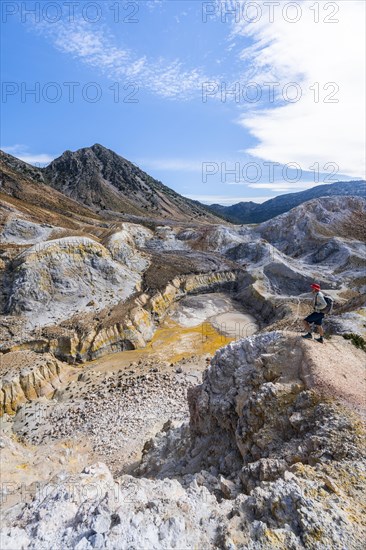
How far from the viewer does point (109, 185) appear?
13062 cm

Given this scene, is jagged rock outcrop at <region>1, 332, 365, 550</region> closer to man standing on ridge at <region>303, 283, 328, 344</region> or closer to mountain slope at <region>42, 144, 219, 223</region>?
man standing on ridge at <region>303, 283, 328, 344</region>

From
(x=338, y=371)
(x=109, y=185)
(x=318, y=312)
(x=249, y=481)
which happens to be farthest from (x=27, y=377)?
(x=109, y=185)

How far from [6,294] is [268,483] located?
27.0 metres

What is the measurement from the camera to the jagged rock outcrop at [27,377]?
18.3 m

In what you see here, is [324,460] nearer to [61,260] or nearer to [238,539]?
[238,539]

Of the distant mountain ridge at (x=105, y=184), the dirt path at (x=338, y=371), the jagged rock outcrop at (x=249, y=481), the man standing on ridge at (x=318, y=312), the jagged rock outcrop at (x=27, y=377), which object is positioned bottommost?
the jagged rock outcrop at (x=27, y=377)

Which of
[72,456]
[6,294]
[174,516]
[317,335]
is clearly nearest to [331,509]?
[174,516]

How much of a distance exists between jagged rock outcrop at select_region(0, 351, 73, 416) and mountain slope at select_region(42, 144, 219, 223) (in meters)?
91.2

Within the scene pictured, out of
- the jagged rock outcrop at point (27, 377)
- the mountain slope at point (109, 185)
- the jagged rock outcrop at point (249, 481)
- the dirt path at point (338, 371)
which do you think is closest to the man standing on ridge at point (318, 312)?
the dirt path at point (338, 371)

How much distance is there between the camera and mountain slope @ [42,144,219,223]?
388 ft

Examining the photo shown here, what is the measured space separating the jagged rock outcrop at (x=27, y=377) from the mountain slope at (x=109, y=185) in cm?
9122

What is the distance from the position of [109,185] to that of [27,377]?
121 meters

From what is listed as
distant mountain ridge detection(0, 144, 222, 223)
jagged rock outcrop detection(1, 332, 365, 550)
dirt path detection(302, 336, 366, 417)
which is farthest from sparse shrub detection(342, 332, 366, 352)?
distant mountain ridge detection(0, 144, 222, 223)

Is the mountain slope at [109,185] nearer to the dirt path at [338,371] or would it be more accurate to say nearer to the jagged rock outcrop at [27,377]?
the jagged rock outcrop at [27,377]
